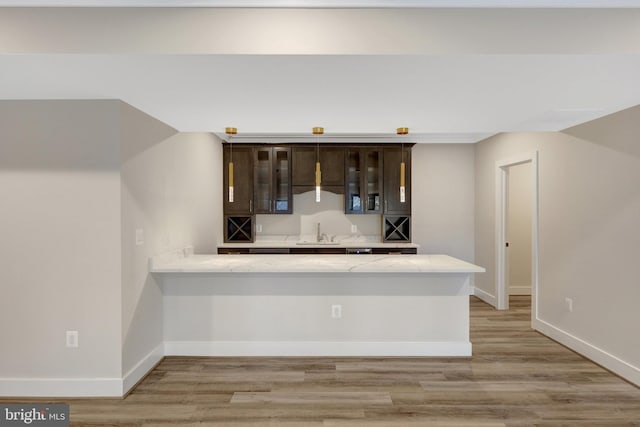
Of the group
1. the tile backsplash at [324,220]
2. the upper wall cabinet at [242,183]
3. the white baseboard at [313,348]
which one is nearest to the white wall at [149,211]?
the white baseboard at [313,348]

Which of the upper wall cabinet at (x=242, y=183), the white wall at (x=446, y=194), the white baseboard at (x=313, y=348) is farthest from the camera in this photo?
the white wall at (x=446, y=194)

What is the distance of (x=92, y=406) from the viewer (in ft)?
8.21

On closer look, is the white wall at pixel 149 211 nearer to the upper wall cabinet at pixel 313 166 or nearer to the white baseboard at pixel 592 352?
the upper wall cabinet at pixel 313 166

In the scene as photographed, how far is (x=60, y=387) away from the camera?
2.62m

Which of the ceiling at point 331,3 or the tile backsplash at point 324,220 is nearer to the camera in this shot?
the ceiling at point 331,3

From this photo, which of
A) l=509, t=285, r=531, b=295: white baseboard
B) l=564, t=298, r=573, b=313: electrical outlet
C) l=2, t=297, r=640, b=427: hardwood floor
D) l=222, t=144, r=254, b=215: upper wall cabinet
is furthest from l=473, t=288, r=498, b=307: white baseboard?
l=222, t=144, r=254, b=215: upper wall cabinet

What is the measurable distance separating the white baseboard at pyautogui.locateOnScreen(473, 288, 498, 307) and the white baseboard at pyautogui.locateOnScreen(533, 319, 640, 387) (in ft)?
3.10

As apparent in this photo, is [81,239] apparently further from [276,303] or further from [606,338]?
[606,338]

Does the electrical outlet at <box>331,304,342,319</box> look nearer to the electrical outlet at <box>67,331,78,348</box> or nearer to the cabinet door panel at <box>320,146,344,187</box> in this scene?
the electrical outlet at <box>67,331,78,348</box>

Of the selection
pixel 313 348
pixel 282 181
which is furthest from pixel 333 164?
pixel 313 348

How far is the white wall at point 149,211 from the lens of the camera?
2.72 metres

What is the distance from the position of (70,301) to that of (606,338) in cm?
432

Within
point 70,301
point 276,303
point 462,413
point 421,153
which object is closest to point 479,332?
point 462,413

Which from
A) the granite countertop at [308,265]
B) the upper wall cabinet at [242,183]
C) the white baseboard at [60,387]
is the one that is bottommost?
the white baseboard at [60,387]
